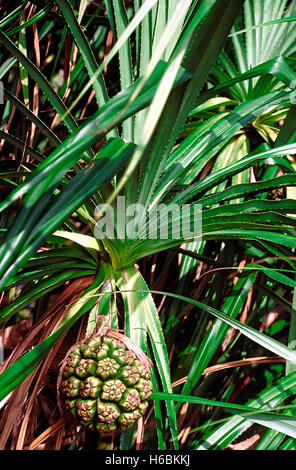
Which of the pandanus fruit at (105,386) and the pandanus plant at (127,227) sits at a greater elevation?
the pandanus plant at (127,227)

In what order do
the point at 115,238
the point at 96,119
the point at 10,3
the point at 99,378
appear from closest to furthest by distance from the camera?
the point at 96,119, the point at 99,378, the point at 115,238, the point at 10,3

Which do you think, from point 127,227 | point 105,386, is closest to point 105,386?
point 105,386

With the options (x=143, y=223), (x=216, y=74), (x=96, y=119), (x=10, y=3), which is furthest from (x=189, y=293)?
(x=10, y=3)

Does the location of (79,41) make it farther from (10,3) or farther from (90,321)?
(10,3)

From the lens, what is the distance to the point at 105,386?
600mm

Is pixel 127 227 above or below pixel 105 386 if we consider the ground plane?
above

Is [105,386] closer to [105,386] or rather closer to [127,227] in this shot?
[105,386]

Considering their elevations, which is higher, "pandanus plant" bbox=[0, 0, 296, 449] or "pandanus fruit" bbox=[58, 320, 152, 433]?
"pandanus plant" bbox=[0, 0, 296, 449]

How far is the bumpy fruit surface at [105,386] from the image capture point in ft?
1.96

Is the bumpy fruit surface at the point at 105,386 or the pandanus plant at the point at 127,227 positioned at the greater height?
the pandanus plant at the point at 127,227

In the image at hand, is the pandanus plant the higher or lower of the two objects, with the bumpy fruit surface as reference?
higher

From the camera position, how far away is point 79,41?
0.75 metres

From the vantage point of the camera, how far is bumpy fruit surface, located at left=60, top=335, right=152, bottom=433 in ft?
1.96
